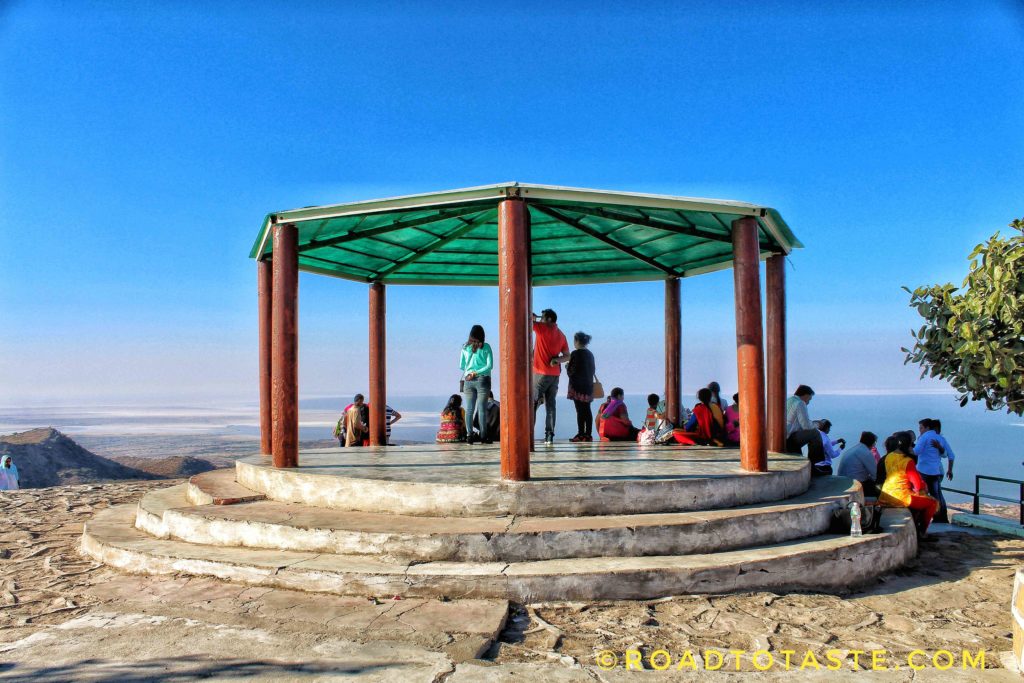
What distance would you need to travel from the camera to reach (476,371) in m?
10.3

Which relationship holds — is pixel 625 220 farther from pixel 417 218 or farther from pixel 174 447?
pixel 174 447

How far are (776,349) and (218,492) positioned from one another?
7.73 meters

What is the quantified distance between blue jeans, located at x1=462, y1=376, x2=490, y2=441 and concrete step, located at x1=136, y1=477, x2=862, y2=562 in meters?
4.05

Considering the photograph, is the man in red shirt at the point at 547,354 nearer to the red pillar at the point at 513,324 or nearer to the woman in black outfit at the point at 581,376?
the woman in black outfit at the point at 581,376

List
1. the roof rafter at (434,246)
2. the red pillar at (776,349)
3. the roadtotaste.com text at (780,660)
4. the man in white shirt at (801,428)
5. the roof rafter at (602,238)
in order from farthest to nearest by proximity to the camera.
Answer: the man in white shirt at (801,428), the red pillar at (776,349), the roof rafter at (434,246), the roof rafter at (602,238), the roadtotaste.com text at (780,660)

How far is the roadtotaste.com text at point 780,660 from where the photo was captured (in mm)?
4352

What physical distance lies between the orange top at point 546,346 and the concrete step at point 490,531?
14.0 ft

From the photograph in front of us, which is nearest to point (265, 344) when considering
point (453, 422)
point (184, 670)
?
point (453, 422)

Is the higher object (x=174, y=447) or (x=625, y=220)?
(x=625, y=220)

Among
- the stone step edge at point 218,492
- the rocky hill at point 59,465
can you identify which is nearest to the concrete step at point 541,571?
the stone step edge at point 218,492

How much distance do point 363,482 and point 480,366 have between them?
3.82 m

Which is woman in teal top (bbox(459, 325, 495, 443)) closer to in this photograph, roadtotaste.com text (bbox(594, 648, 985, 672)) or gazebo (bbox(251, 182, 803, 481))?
gazebo (bbox(251, 182, 803, 481))

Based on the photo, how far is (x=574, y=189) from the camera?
6965mm

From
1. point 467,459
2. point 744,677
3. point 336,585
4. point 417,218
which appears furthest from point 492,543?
point 417,218
